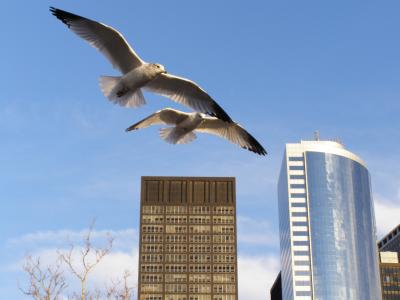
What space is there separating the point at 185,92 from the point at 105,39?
137 inches

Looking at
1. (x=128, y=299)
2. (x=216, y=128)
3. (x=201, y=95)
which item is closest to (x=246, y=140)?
(x=216, y=128)

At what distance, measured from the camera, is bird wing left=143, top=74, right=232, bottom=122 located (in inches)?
1021

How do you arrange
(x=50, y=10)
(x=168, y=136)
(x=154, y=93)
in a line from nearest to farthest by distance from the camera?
Result: (x=50, y=10) → (x=154, y=93) → (x=168, y=136)

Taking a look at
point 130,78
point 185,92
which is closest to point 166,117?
point 185,92

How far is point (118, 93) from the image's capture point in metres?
25.8

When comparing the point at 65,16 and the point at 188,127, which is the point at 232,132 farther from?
the point at 65,16

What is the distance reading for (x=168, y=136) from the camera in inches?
1163

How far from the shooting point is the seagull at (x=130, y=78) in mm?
25578

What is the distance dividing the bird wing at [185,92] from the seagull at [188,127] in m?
2.83

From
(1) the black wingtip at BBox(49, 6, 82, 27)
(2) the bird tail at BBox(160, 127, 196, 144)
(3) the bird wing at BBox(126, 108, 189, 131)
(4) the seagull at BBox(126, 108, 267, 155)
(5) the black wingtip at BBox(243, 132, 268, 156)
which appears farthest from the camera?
(3) the bird wing at BBox(126, 108, 189, 131)

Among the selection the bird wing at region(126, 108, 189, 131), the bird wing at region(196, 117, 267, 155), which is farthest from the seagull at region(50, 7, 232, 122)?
the bird wing at region(196, 117, 267, 155)

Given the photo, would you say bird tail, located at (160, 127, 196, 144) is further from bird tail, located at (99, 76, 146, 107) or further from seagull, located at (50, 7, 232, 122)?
bird tail, located at (99, 76, 146, 107)

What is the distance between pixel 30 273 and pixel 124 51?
9.07 meters

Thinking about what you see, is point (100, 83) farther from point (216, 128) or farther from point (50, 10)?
point (216, 128)
